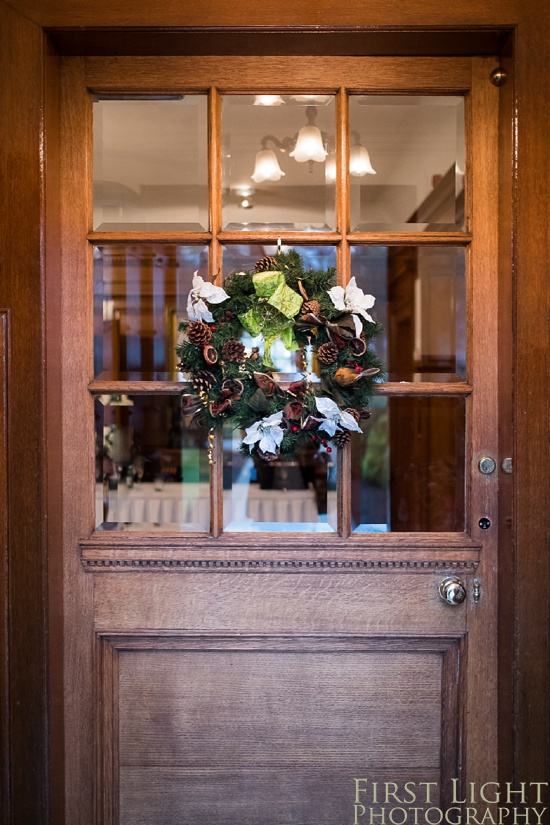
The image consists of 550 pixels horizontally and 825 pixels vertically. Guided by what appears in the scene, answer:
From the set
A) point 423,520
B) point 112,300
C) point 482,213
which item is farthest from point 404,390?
point 112,300

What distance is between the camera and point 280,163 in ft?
5.45

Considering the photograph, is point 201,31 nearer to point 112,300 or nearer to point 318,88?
point 318,88

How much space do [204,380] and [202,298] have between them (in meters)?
0.19

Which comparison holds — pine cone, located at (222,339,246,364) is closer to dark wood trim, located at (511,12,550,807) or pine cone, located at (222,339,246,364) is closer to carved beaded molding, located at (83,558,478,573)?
carved beaded molding, located at (83,558,478,573)

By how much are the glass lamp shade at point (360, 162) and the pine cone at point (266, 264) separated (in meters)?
0.33

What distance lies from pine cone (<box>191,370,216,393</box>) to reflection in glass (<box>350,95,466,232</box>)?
1.74ft

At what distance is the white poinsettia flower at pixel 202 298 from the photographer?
1.54 metres

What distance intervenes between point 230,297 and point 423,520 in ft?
2.41

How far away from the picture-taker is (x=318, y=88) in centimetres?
165

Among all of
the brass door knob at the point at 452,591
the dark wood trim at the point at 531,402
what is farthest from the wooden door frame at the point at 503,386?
the brass door knob at the point at 452,591

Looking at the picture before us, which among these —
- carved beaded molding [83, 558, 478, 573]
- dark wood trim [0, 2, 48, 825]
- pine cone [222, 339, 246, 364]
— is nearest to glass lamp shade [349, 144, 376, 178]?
pine cone [222, 339, 246, 364]

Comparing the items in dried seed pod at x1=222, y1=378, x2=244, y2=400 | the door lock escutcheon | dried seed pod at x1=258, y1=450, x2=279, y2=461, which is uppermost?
dried seed pod at x1=222, y1=378, x2=244, y2=400

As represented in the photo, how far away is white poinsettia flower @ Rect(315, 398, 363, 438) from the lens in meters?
1.53

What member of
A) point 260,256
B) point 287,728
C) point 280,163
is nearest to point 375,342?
Result: point 260,256
